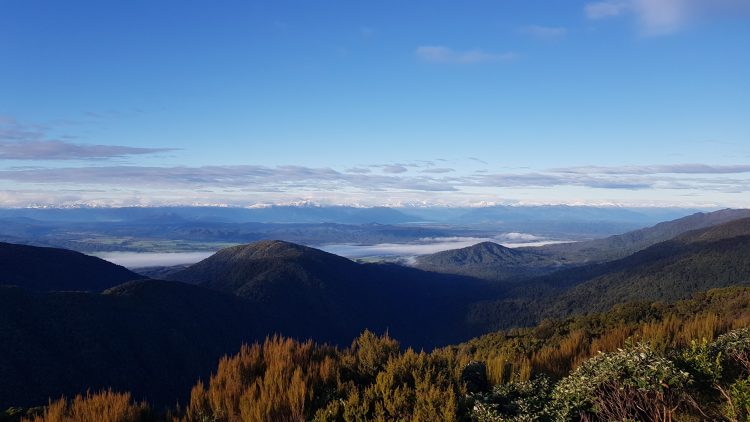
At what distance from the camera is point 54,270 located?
500 ft

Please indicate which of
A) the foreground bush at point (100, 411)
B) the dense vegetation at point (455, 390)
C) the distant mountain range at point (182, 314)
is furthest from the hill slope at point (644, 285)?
the foreground bush at point (100, 411)

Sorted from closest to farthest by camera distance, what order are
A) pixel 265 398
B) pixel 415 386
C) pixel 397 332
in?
pixel 265 398, pixel 415 386, pixel 397 332

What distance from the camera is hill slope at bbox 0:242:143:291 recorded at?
139500mm

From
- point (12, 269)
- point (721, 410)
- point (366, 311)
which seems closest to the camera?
point (721, 410)

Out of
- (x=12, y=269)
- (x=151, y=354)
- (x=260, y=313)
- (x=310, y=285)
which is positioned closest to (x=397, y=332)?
(x=310, y=285)

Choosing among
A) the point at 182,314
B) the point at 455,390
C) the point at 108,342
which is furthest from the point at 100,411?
the point at 182,314

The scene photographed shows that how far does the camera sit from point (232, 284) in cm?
18388

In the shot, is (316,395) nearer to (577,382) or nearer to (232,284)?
(577,382)

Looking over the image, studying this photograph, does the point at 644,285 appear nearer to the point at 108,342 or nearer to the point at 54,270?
the point at 108,342

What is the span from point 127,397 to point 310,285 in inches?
7118

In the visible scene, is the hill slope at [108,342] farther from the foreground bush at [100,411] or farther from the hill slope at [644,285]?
the hill slope at [644,285]

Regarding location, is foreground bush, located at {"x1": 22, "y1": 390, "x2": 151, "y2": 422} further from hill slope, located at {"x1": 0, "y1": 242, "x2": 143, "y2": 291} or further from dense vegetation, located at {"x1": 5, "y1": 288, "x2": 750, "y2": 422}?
hill slope, located at {"x1": 0, "y1": 242, "x2": 143, "y2": 291}

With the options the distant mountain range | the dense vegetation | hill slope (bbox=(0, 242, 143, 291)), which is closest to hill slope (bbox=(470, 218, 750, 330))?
the distant mountain range

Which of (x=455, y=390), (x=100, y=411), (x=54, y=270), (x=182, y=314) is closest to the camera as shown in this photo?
(x=100, y=411)
